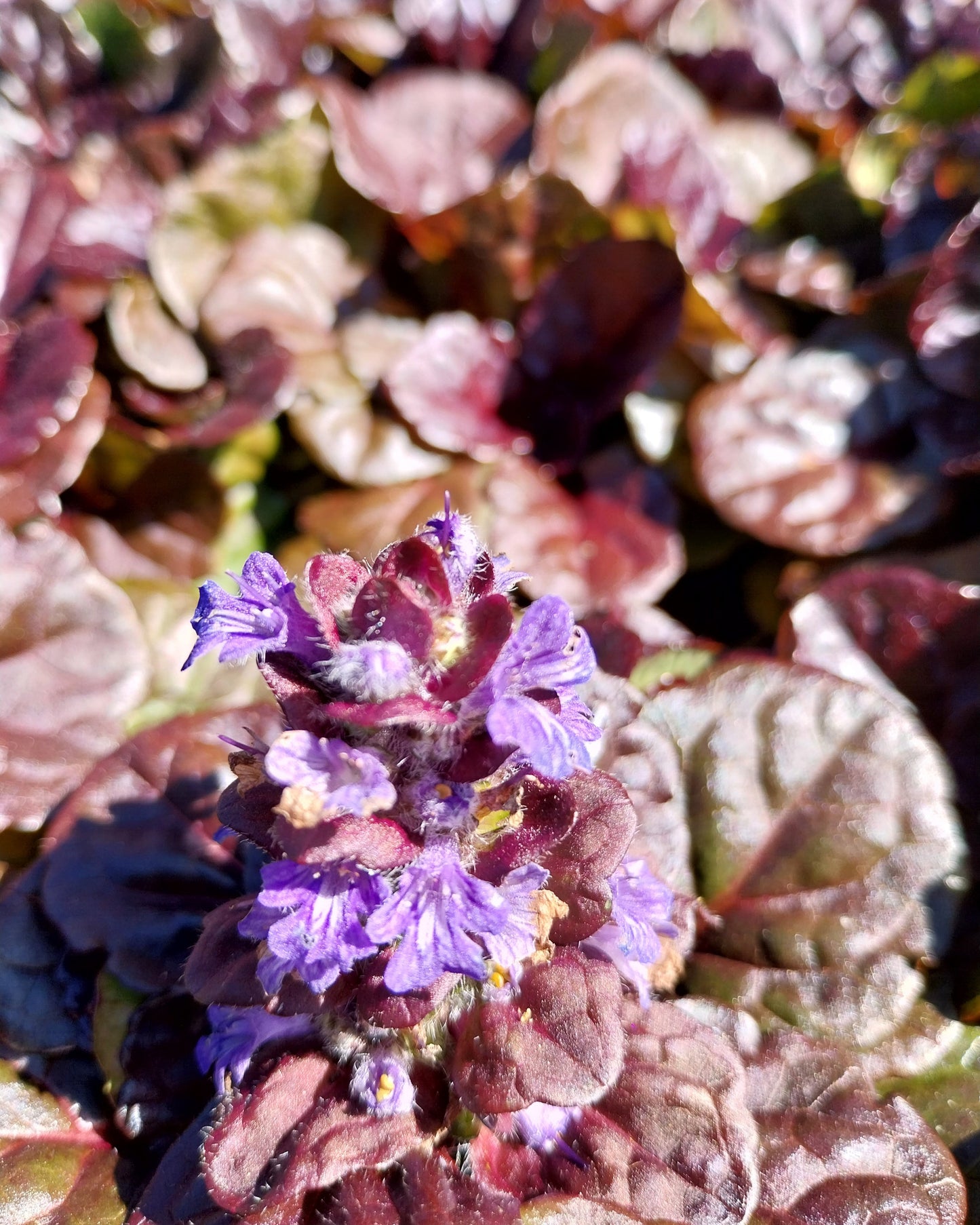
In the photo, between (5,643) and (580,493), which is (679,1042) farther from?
(580,493)

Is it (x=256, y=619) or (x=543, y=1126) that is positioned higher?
(x=256, y=619)

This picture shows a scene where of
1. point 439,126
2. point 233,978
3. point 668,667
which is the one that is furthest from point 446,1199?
point 439,126

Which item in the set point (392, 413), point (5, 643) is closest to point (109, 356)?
point (392, 413)

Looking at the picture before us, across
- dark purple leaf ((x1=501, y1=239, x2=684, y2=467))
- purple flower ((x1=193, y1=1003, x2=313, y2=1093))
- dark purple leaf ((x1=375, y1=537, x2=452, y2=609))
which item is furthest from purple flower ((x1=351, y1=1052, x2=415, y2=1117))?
dark purple leaf ((x1=501, y1=239, x2=684, y2=467))

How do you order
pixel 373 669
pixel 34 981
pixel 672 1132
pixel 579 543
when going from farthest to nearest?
pixel 579 543 → pixel 34 981 → pixel 672 1132 → pixel 373 669

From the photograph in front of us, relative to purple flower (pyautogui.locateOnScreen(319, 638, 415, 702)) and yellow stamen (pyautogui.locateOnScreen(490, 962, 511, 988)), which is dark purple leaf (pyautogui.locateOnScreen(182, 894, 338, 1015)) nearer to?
yellow stamen (pyautogui.locateOnScreen(490, 962, 511, 988))

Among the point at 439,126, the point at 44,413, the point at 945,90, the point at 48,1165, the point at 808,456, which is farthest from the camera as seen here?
the point at 945,90

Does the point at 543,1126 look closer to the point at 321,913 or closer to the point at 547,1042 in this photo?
the point at 547,1042

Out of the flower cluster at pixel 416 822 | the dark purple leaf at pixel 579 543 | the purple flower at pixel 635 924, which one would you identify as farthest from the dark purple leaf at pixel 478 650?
the dark purple leaf at pixel 579 543
